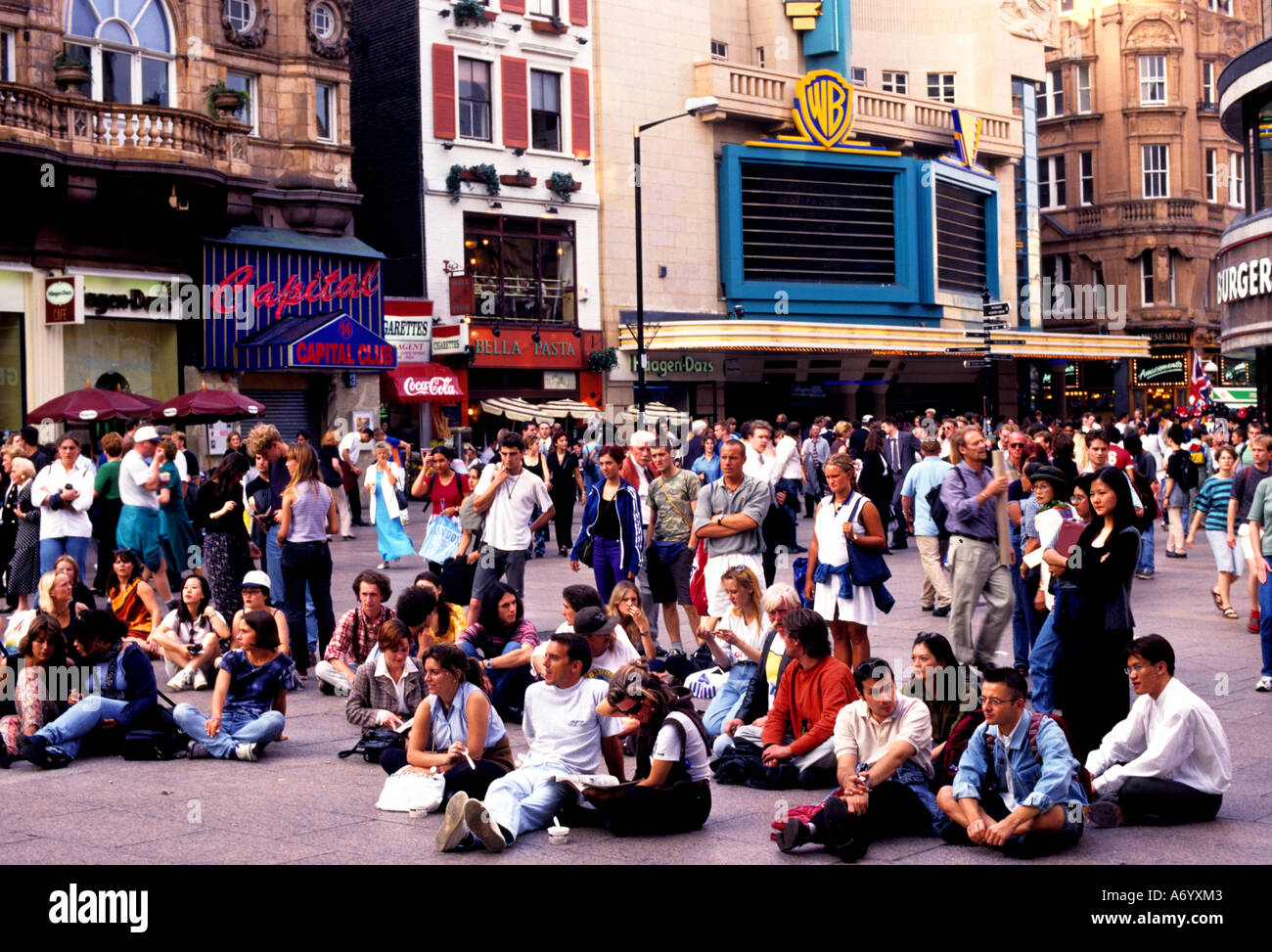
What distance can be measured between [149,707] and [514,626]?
2462 mm

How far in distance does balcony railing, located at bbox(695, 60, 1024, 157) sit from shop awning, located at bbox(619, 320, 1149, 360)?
571cm

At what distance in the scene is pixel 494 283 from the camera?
35875 millimetres

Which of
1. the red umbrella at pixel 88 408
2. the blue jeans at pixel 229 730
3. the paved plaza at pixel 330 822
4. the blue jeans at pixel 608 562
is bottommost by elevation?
the paved plaza at pixel 330 822

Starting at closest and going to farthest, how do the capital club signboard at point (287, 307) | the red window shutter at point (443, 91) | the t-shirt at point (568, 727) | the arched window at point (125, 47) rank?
1. the t-shirt at point (568, 727)
2. the arched window at point (125, 47)
3. the capital club signboard at point (287, 307)
4. the red window shutter at point (443, 91)

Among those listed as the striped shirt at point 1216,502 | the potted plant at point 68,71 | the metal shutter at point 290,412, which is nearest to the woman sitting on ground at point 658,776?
the striped shirt at point 1216,502

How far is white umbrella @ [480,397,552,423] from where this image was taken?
3500cm

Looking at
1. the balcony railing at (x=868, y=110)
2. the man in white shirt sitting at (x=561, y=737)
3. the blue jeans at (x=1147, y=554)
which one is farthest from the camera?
the balcony railing at (x=868, y=110)

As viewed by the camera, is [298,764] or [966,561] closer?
[298,764]

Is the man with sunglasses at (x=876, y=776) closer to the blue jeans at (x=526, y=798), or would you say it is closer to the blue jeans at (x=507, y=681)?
the blue jeans at (x=526, y=798)

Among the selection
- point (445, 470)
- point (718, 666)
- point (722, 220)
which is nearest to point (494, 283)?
point (722, 220)

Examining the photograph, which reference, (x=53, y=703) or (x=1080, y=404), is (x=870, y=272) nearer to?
(x=1080, y=404)

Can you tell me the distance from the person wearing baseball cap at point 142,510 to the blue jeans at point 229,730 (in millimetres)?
→ 6368

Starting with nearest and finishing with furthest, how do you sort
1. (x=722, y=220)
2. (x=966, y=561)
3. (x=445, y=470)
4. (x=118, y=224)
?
(x=966, y=561), (x=445, y=470), (x=118, y=224), (x=722, y=220)

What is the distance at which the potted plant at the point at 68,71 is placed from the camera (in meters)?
25.3
